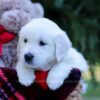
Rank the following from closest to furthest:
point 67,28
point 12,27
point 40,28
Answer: point 40,28, point 12,27, point 67,28

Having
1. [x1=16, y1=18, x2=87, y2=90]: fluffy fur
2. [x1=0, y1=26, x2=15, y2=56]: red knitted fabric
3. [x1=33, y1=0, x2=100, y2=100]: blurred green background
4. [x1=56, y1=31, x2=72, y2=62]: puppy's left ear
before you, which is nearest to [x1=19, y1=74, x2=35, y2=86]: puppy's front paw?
[x1=16, y1=18, x2=87, y2=90]: fluffy fur

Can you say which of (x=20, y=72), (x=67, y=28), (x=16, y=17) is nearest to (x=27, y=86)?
(x=20, y=72)

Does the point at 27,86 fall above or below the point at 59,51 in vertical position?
below

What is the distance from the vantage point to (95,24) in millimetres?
4141

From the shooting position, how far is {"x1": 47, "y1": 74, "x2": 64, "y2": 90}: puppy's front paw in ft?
7.46

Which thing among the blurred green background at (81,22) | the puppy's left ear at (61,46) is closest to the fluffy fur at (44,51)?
the puppy's left ear at (61,46)

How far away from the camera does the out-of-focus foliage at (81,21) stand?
3.95 metres

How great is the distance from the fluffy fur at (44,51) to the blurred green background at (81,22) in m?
1.51

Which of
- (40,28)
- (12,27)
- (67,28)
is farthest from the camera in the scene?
(67,28)

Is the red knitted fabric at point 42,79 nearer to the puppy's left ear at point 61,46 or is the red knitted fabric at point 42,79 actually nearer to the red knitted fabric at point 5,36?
the puppy's left ear at point 61,46

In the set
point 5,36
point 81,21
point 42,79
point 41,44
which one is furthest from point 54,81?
point 81,21

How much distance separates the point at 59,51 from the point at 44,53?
6 centimetres

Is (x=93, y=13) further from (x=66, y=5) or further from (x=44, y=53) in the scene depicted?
(x=44, y=53)

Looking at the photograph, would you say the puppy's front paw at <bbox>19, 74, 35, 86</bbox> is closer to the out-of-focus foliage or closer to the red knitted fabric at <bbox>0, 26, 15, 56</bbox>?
the red knitted fabric at <bbox>0, 26, 15, 56</bbox>
